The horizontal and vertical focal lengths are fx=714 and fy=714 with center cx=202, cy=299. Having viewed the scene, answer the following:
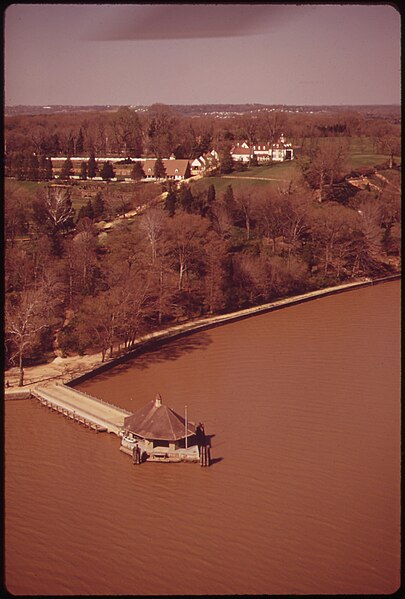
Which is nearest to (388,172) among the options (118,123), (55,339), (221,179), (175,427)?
(221,179)

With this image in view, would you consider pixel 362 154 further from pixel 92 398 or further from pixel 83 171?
pixel 92 398

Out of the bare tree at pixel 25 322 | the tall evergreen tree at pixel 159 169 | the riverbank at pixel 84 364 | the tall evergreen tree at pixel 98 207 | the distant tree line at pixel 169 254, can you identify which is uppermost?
the tall evergreen tree at pixel 159 169

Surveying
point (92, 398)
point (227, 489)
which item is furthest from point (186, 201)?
point (227, 489)

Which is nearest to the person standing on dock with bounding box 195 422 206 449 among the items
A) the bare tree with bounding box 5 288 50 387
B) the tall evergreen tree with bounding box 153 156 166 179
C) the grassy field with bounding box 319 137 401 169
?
the bare tree with bounding box 5 288 50 387

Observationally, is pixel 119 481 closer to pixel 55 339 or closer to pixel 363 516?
pixel 363 516

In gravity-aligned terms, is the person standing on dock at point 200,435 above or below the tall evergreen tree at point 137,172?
below

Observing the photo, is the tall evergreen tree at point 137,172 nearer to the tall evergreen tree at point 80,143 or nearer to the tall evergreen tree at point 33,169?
the tall evergreen tree at point 80,143

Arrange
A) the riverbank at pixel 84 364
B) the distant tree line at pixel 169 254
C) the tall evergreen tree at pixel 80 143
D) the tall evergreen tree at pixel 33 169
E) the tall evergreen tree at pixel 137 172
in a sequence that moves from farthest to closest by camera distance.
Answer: the tall evergreen tree at pixel 80 143 < the tall evergreen tree at pixel 137 172 < the tall evergreen tree at pixel 33 169 < the distant tree line at pixel 169 254 < the riverbank at pixel 84 364

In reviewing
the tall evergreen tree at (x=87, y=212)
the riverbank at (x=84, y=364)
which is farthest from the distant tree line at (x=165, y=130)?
the riverbank at (x=84, y=364)
